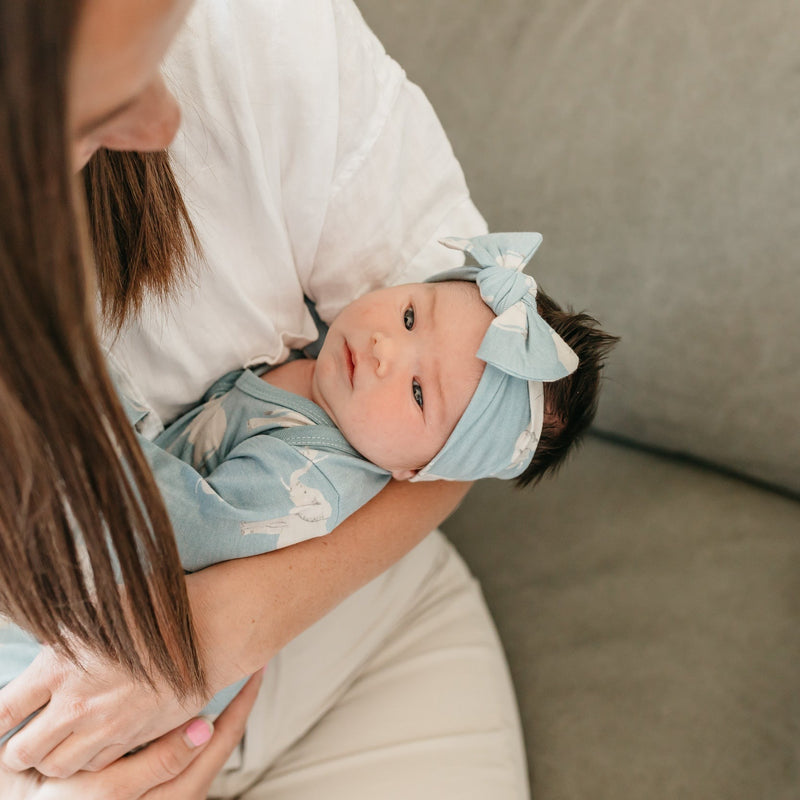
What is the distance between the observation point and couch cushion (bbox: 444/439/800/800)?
3.13ft

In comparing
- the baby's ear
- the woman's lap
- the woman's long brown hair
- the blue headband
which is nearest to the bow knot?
the blue headband

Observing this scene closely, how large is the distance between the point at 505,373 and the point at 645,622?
20.6 inches

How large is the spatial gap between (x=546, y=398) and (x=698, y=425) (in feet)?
1.47

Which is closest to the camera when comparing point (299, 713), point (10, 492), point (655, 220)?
point (10, 492)

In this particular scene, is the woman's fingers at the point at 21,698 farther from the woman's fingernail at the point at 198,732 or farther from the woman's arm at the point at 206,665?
the woman's fingernail at the point at 198,732

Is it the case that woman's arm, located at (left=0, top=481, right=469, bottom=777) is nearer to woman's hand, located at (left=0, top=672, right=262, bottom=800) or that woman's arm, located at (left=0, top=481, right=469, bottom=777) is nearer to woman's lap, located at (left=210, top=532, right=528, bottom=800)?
woman's hand, located at (left=0, top=672, right=262, bottom=800)

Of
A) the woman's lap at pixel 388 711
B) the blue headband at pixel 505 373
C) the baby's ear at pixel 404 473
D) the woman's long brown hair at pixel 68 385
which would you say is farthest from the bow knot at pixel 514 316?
the woman's lap at pixel 388 711

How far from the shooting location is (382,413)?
30.5 inches

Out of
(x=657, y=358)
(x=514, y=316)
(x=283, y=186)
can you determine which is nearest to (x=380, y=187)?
(x=283, y=186)

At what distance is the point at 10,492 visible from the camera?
451 millimetres

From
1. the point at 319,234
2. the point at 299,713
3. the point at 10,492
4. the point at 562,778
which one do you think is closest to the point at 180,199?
the point at 319,234

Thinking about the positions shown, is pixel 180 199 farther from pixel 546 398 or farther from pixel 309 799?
pixel 309 799

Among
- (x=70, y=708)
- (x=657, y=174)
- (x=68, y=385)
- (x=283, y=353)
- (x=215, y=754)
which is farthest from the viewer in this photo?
(x=657, y=174)

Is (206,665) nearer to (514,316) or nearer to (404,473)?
(404,473)
